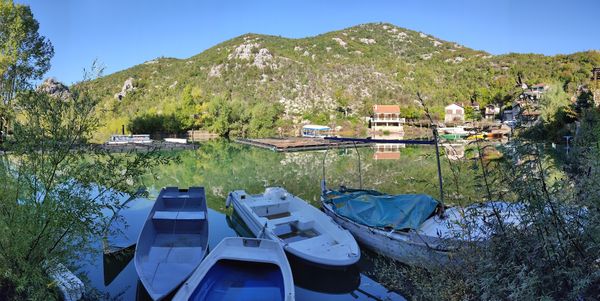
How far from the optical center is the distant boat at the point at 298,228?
26.1 ft

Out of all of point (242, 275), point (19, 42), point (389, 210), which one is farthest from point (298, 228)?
point (19, 42)

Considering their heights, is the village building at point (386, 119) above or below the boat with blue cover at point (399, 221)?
above

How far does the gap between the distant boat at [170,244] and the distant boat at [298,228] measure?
5.14 feet

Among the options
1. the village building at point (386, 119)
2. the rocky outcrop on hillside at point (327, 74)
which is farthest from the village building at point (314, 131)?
the rocky outcrop on hillside at point (327, 74)

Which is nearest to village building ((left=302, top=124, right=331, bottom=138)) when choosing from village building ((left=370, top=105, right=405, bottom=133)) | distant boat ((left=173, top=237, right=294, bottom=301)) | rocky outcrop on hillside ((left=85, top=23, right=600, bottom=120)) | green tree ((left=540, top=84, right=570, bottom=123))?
village building ((left=370, top=105, right=405, bottom=133))

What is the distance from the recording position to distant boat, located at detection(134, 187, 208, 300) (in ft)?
21.1

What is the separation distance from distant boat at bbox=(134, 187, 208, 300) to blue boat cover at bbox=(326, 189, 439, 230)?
14.2 feet

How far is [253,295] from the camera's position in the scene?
589cm

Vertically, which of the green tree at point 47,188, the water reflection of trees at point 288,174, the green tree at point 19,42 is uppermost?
the green tree at point 19,42

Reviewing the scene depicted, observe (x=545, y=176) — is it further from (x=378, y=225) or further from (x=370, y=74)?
(x=370, y=74)

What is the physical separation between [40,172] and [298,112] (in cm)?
7214

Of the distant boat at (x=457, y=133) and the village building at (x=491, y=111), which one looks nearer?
the village building at (x=491, y=111)

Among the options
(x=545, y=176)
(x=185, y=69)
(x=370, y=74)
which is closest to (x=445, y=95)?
(x=370, y=74)

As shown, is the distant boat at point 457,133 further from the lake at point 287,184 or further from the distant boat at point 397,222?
the distant boat at point 397,222
